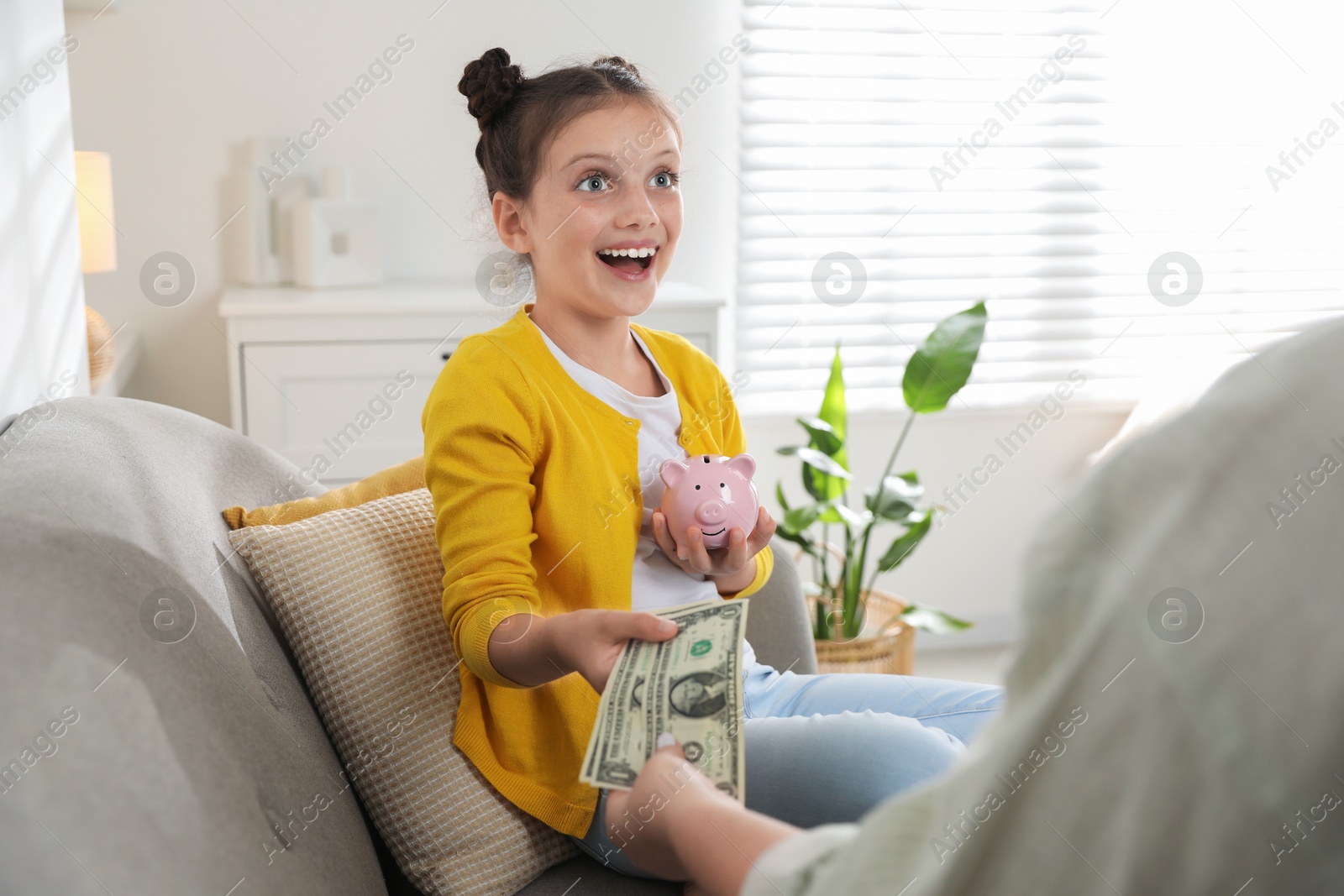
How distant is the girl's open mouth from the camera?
1.21 metres

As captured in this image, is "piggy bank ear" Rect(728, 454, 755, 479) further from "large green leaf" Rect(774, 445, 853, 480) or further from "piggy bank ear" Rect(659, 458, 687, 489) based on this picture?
"large green leaf" Rect(774, 445, 853, 480)

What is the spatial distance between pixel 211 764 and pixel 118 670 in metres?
0.09

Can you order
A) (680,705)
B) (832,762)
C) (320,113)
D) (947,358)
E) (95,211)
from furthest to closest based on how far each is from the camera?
(320,113) → (947,358) → (95,211) → (832,762) → (680,705)

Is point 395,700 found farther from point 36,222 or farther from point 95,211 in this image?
point 95,211

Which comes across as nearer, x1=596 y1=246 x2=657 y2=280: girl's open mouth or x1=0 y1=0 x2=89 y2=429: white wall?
x1=0 y1=0 x2=89 y2=429: white wall

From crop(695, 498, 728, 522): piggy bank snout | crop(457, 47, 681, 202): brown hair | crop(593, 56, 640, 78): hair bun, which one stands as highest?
crop(593, 56, 640, 78): hair bun

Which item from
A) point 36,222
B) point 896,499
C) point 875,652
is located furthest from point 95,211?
point 875,652

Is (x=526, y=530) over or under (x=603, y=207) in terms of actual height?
under

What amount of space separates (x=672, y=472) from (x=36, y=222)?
834 mm

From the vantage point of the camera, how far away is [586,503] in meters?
1.12

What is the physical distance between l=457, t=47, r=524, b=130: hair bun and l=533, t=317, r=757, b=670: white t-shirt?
11.1 inches

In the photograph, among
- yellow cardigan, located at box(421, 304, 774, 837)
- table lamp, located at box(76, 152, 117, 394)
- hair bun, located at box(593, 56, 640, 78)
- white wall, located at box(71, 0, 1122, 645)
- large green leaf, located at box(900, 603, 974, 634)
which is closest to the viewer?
yellow cardigan, located at box(421, 304, 774, 837)

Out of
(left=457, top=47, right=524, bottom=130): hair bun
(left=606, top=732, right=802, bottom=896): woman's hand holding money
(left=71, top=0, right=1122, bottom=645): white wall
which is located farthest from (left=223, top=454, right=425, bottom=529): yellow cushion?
(left=71, top=0, right=1122, bottom=645): white wall

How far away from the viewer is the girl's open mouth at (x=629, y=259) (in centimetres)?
121
